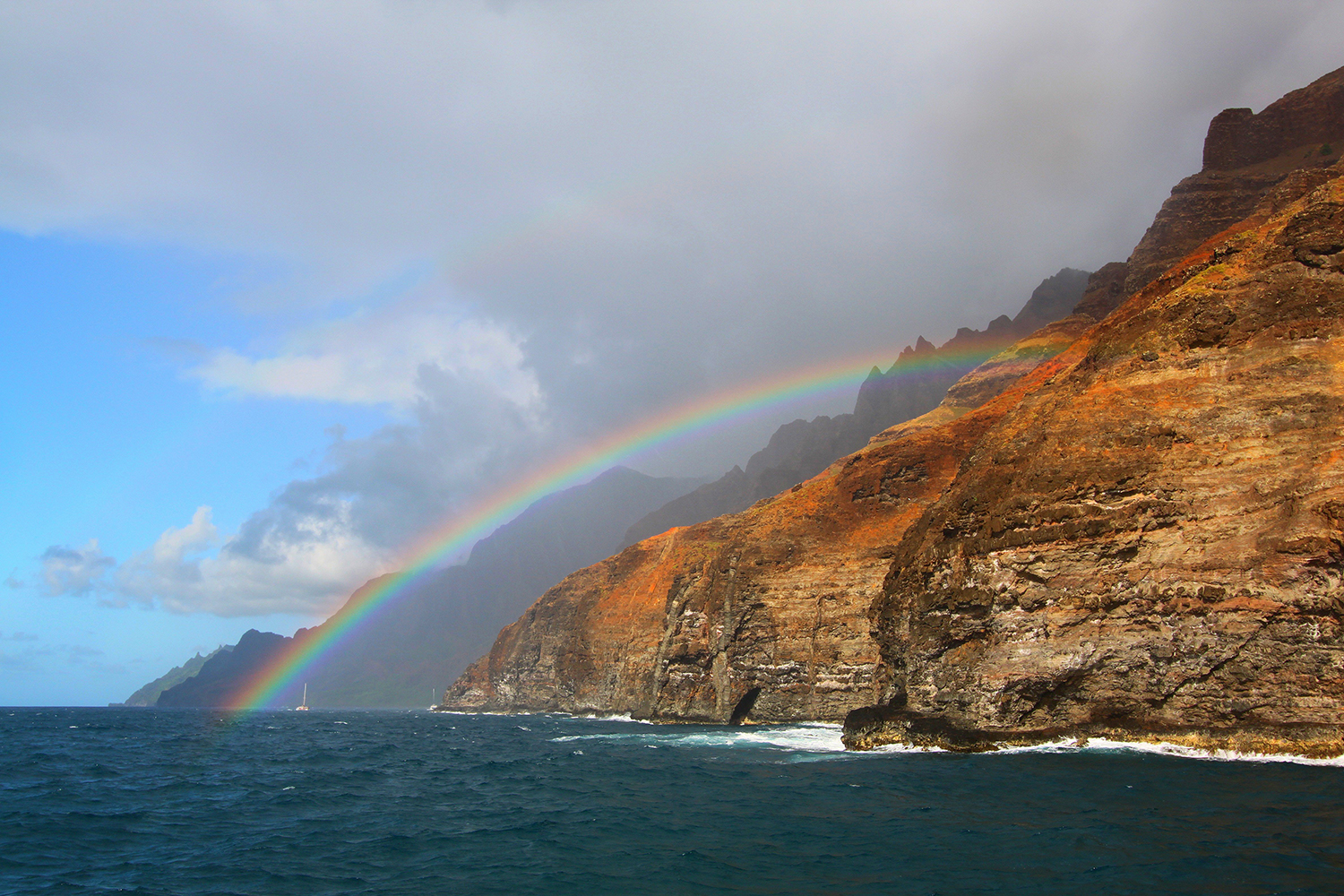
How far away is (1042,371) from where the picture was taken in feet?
234

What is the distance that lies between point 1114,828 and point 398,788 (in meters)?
24.7

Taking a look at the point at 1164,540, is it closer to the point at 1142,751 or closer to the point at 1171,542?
the point at 1171,542

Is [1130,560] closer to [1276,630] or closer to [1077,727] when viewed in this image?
[1276,630]

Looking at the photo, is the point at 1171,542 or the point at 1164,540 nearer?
the point at 1171,542

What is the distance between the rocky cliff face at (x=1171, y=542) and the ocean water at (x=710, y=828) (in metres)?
2.92

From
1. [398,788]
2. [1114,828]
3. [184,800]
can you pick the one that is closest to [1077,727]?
[1114,828]

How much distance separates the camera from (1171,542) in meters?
29.1

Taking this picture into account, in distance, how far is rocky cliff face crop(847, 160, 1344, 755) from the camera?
25797 millimetres

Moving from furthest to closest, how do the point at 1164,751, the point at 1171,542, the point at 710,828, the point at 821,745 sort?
1. the point at 821,745
2. the point at 1171,542
3. the point at 1164,751
4. the point at 710,828

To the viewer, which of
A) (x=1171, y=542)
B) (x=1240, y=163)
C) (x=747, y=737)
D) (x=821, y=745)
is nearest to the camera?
(x=1171, y=542)

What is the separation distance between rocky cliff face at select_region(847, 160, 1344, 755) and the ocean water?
9.58ft

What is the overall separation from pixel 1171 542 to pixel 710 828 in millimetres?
22212

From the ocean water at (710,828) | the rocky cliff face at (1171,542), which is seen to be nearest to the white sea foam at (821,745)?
the rocky cliff face at (1171,542)

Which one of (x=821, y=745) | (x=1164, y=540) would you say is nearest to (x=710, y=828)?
(x=1164, y=540)
